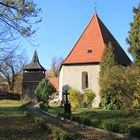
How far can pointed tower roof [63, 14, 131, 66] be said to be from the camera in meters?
42.0

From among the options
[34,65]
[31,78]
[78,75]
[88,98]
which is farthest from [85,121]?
[34,65]

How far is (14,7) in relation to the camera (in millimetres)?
16234

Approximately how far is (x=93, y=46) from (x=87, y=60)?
80.1 inches

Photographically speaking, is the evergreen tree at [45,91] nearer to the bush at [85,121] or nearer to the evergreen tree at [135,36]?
the evergreen tree at [135,36]

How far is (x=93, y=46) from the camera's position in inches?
1681

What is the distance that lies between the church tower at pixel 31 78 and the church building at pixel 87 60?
22.8 meters

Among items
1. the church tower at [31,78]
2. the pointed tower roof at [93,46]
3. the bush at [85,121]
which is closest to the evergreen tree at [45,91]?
the pointed tower roof at [93,46]

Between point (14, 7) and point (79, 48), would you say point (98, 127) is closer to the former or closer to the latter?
point (14, 7)

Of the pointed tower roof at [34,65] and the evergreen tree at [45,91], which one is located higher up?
the pointed tower roof at [34,65]

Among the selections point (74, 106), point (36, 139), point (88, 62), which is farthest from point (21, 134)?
point (88, 62)

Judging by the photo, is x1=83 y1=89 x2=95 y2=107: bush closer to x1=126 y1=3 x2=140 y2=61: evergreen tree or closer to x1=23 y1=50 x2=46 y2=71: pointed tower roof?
x1=126 y1=3 x2=140 y2=61: evergreen tree

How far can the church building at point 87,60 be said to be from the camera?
41.6 metres

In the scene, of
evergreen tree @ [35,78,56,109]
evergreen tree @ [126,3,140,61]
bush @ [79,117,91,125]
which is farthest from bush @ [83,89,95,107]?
bush @ [79,117,91,125]

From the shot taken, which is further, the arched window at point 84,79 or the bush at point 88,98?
the arched window at point 84,79
